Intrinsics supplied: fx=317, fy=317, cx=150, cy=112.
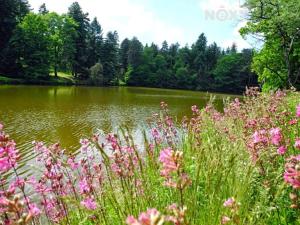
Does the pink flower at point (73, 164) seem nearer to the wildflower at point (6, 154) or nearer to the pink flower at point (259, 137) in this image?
the wildflower at point (6, 154)

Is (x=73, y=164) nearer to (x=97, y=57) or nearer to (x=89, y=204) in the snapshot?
(x=89, y=204)

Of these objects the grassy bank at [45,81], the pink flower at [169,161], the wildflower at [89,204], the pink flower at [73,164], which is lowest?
the pink flower at [73,164]

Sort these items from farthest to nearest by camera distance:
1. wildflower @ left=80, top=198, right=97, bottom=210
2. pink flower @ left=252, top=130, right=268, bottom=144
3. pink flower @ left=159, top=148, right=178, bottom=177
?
pink flower @ left=252, top=130, right=268, bottom=144 < wildflower @ left=80, top=198, right=97, bottom=210 < pink flower @ left=159, top=148, right=178, bottom=177

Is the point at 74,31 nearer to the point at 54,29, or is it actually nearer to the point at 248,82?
the point at 54,29

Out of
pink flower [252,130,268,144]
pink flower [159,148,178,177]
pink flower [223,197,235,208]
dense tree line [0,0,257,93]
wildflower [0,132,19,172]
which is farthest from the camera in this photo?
dense tree line [0,0,257,93]

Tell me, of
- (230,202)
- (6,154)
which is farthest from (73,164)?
(230,202)

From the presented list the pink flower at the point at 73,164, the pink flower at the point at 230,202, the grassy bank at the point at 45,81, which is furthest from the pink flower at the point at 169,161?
the grassy bank at the point at 45,81

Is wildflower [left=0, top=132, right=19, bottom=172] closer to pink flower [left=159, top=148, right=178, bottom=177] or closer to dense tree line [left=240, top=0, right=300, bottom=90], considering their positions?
pink flower [left=159, top=148, right=178, bottom=177]

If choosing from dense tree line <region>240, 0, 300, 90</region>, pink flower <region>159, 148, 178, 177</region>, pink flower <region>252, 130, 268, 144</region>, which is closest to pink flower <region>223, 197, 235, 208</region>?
pink flower <region>159, 148, 178, 177</region>

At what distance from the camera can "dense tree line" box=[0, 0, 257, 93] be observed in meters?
49.2

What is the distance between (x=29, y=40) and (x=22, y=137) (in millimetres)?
40471

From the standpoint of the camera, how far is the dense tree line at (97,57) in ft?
161

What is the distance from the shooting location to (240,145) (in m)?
2.55

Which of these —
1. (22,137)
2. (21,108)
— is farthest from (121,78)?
(22,137)
